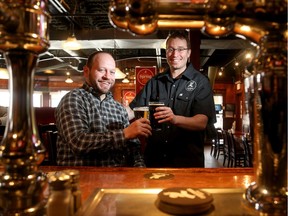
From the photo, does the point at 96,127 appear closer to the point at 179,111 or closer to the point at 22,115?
the point at 179,111

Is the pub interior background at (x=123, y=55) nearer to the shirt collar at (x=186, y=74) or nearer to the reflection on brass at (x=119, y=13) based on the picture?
the reflection on brass at (x=119, y=13)

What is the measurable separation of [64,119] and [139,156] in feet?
1.89

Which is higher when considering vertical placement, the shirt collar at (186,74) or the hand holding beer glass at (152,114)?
the shirt collar at (186,74)

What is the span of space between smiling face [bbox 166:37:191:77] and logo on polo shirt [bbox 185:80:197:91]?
7.2 inches

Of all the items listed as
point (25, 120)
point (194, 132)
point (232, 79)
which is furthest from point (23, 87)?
point (232, 79)

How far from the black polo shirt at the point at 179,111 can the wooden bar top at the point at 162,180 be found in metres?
1.13

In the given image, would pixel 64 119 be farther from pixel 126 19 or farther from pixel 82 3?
pixel 82 3

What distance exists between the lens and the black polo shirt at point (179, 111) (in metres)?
2.43

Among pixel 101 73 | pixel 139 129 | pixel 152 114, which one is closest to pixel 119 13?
pixel 139 129

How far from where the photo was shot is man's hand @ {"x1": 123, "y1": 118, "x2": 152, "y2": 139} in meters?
1.74

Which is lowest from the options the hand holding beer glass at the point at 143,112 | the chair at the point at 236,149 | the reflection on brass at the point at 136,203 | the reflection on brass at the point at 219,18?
the chair at the point at 236,149

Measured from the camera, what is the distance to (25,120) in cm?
61

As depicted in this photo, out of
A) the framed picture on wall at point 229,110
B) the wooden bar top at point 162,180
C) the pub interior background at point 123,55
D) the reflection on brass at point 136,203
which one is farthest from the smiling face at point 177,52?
the framed picture on wall at point 229,110

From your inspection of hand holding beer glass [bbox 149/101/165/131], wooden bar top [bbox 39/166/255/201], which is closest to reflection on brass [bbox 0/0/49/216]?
wooden bar top [bbox 39/166/255/201]
